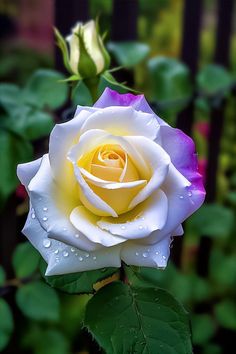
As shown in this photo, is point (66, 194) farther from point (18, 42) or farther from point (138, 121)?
point (18, 42)

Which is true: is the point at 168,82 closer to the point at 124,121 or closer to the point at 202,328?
the point at 202,328

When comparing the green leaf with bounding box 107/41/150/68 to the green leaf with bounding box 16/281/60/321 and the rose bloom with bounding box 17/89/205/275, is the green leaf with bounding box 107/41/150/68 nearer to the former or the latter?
the green leaf with bounding box 16/281/60/321

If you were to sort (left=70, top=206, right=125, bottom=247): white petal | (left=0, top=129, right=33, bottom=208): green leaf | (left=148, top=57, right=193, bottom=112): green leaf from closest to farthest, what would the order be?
1. (left=70, top=206, right=125, bottom=247): white petal
2. (left=0, top=129, right=33, bottom=208): green leaf
3. (left=148, top=57, right=193, bottom=112): green leaf

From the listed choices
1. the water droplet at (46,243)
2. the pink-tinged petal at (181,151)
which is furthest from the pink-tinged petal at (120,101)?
the water droplet at (46,243)

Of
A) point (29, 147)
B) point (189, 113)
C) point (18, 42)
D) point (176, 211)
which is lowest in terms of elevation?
point (18, 42)

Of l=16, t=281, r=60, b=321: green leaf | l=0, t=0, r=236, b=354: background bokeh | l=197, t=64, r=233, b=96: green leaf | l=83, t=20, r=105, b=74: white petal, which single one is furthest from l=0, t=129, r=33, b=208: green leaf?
l=197, t=64, r=233, b=96: green leaf

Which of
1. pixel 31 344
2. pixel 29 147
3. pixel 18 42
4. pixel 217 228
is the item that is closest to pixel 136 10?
pixel 29 147
